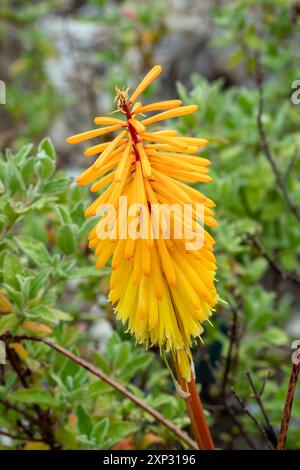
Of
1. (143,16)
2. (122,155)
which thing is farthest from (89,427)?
(143,16)

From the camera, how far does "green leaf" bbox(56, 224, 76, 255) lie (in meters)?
1.90

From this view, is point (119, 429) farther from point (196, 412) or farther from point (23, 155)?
point (23, 155)

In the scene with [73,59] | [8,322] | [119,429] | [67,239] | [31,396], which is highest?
[73,59]

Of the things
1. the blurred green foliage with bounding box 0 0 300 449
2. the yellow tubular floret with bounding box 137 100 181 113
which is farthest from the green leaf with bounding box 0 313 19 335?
the yellow tubular floret with bounding box 137 100 181 113

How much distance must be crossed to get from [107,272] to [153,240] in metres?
0.67

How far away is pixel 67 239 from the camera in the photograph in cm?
194

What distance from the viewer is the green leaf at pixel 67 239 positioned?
6.24ft

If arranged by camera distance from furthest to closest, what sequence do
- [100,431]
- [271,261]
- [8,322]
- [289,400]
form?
1. [271,261]
2. [100,431]
3. [8,322]
4. [289,400]

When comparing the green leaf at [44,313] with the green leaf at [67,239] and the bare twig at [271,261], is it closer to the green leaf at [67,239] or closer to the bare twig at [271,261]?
the green leaf at [67,239]

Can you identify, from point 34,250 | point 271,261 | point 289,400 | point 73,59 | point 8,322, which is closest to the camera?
point 289,400

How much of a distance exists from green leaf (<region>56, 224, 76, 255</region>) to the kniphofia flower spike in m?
0.54

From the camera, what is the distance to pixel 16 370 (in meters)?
1.99

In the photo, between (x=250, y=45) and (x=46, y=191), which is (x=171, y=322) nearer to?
(x=46, y=191)

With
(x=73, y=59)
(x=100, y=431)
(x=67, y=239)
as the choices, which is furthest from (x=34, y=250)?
(x=73, y=59)
